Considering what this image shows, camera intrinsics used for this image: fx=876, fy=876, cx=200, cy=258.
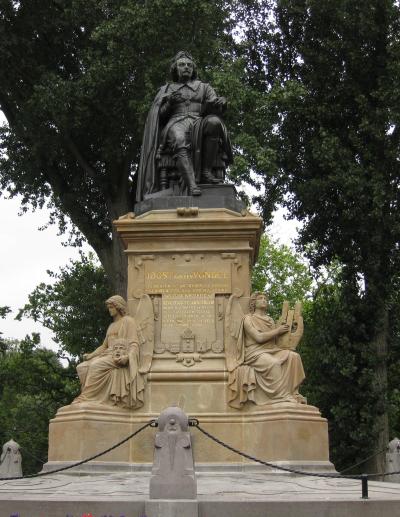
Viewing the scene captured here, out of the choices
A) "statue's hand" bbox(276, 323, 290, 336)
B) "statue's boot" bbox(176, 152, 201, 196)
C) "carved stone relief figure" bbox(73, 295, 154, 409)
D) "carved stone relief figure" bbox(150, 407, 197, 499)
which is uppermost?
"statue's boot" bbox(176, 152, 201, 196)

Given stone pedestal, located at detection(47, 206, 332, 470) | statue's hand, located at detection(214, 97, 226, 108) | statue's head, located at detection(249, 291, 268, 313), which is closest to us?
stone pedestal, located at detection(47, 206, 332, 470)

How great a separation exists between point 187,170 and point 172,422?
549 cm

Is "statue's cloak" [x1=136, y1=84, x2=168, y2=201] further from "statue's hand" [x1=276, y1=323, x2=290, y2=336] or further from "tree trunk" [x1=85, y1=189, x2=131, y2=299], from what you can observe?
"tree trunk" [x1=85, y1=189, x2=131, y2=299]

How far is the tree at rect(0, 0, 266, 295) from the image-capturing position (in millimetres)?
22672

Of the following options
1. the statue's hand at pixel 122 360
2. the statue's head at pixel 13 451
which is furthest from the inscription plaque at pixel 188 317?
the statue's head at pixel 13 451

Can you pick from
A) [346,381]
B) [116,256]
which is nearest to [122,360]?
[116,256]

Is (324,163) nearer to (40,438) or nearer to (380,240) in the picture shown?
(380,240)

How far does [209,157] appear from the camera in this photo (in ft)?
45.4

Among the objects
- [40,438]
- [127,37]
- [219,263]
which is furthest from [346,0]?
[40,438]

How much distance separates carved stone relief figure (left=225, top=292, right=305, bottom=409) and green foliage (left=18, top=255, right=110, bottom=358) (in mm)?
16889

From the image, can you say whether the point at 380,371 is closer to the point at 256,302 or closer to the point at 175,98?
the point at 256,302

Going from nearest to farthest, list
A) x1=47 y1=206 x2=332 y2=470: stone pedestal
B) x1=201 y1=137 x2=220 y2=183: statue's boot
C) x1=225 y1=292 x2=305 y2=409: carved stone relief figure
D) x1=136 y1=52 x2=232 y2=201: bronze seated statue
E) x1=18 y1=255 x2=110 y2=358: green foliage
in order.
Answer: x1=47 y1=206 x2=332 y2=470: stone pedestal < x1=225 y1=292 x2=305 y2=409: carved stone relief figure < x1=136 y1=52 x2=232 y2=201: bronze seated statue < x1=201 y1=137 x2=220 y2=183: statue's boot < x1=18 y1=255 x2=110 y2=358: green foliage

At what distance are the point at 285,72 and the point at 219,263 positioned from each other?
16.0 m

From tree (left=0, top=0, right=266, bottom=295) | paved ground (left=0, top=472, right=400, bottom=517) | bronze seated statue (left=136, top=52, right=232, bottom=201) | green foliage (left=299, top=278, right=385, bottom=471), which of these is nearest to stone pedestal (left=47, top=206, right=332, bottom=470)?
bronze seated statue (left=136, top=52, right=232, bottom=201)
